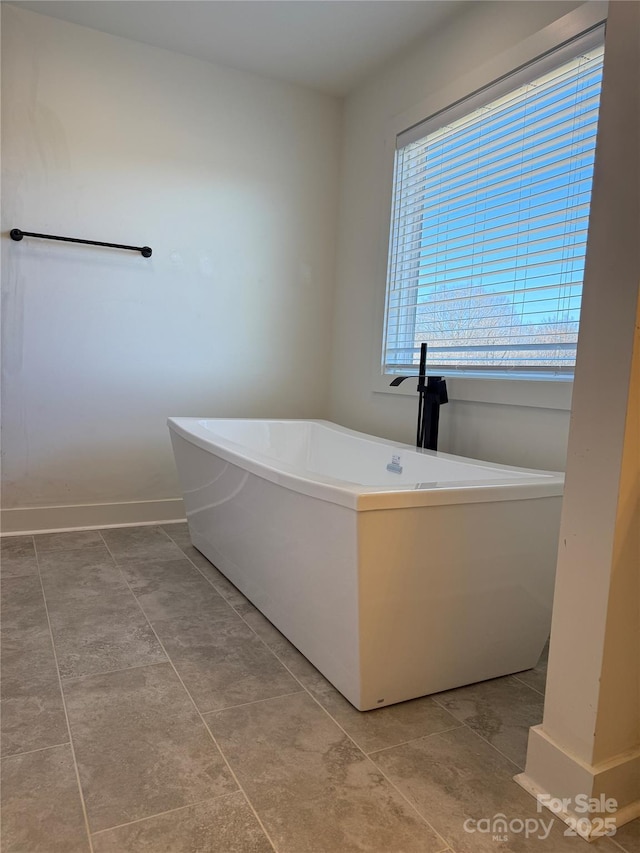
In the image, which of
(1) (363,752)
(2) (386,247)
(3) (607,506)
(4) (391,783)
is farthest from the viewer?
(2) (386,247)

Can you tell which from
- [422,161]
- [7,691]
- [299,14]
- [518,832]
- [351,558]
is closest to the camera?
[518,832]

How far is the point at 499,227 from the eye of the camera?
2.46 metres

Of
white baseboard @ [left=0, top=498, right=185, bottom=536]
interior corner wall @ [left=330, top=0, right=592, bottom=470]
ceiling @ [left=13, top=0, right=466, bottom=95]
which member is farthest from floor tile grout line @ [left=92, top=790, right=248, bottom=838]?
ceiling @ [left=13, top=0, right=466, bottom=95]

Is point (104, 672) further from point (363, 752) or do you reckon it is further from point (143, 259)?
point (143, 259)

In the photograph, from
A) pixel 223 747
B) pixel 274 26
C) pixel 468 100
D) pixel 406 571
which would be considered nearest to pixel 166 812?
pixel 223 747

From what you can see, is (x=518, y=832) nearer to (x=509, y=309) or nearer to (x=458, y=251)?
(x=509, y=309)

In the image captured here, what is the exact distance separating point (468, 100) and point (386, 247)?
79 centimetres

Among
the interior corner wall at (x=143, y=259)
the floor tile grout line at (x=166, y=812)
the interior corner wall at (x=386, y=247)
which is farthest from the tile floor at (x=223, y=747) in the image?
the interior corner wall at (x=143, y=259)

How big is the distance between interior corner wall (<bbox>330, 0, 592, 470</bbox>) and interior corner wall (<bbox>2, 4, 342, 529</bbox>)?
0.17 m

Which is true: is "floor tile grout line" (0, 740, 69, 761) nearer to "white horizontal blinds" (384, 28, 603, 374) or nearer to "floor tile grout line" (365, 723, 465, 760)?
"floor tile grout line" (365, 723, 465, 760)

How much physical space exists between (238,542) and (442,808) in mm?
1222

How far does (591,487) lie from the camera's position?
1259 millimetres

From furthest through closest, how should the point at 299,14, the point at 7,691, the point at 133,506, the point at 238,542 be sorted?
the point at 133,506, the point at 299,14, the point at 238,542, the point at 7,691

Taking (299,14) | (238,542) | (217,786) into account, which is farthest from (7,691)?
(299,14)
